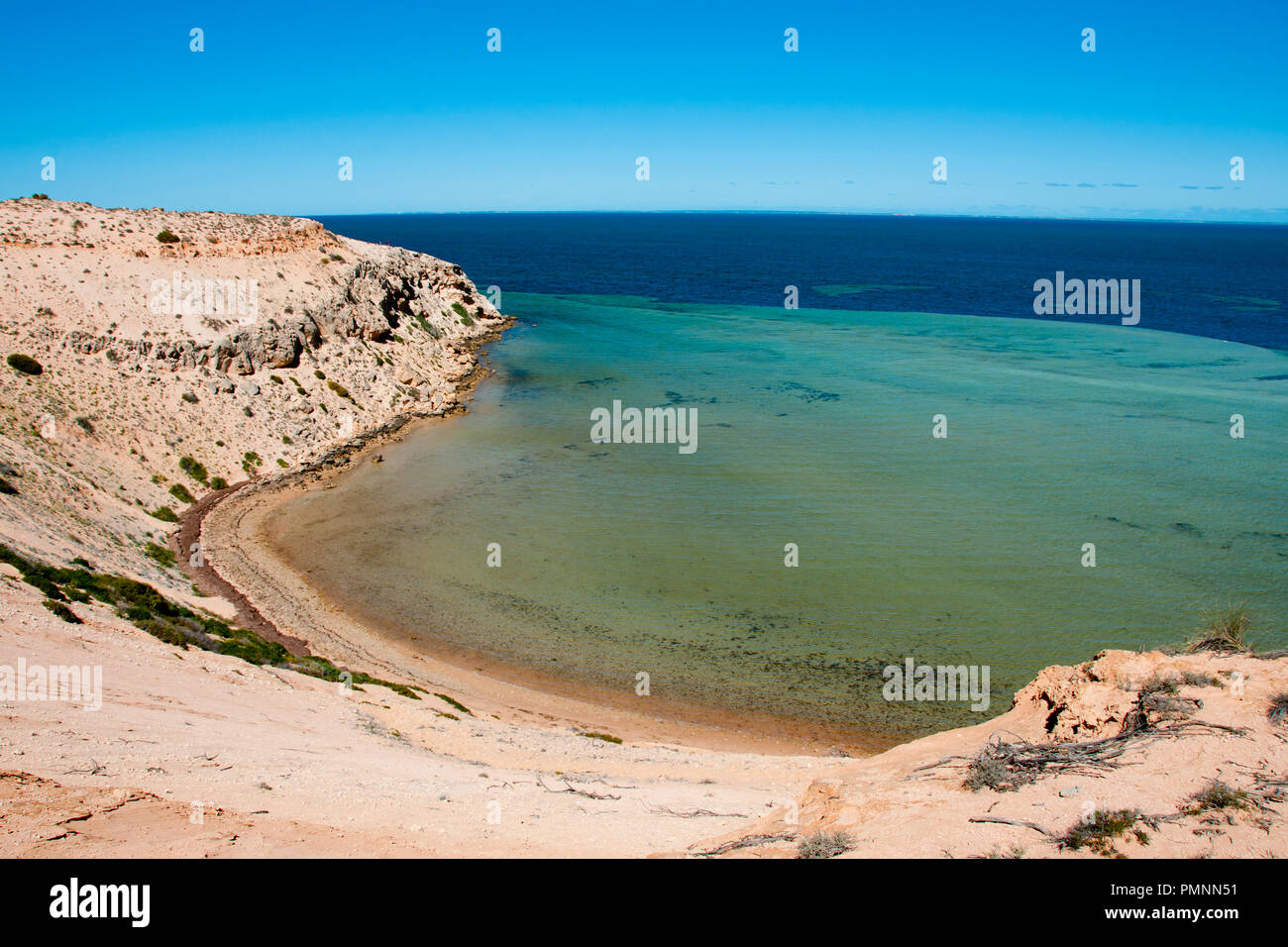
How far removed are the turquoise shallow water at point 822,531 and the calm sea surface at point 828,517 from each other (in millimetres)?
117

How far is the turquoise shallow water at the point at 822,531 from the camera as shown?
20.1 meters

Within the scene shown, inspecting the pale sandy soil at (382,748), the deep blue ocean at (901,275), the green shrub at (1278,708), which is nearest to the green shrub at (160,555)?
the pale sandy soil at (382,748)

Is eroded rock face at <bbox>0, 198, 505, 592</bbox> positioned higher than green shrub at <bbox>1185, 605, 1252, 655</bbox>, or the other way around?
eroded rock face at <bbox>0, 198, 505, 592</bbox>

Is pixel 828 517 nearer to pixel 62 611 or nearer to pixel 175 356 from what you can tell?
pixel 62 611

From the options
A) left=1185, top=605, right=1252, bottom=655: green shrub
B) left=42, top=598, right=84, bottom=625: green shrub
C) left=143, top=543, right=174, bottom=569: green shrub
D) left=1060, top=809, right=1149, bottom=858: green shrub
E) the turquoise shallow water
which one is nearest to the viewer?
left=1060, top=809, right=1149, bottom=858: green shrub

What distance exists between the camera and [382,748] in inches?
514

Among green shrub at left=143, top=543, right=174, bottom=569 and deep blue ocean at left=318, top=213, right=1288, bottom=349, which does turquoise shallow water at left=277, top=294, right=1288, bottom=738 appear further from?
deep blue ocean at left=318, top=213, right=1288, bottom=349

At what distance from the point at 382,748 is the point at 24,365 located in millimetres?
25593

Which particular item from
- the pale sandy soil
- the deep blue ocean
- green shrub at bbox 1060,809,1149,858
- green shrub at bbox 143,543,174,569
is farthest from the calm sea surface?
the deep blue ocean

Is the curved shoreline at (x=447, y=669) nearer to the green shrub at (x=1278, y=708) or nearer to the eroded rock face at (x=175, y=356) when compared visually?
the eroded rock face at (x=175, y=356)

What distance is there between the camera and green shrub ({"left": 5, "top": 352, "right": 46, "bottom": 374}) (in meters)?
27.8

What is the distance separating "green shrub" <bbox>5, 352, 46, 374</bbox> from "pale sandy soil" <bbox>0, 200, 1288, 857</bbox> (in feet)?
1.64

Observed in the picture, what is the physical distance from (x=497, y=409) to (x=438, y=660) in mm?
24833

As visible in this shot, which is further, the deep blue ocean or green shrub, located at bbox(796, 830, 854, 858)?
the deep blue ocean
